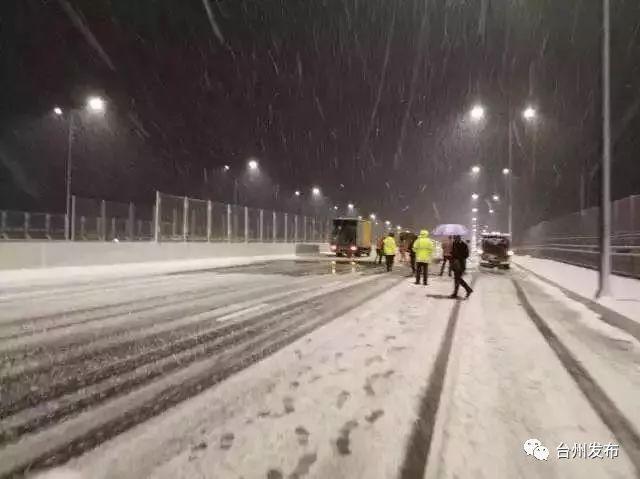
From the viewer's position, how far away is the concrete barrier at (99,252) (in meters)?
21.4

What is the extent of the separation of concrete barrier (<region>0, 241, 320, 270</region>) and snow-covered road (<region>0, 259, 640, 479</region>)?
1169 cm

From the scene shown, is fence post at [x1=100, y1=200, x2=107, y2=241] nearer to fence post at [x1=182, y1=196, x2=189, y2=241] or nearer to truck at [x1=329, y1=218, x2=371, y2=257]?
fence post at [x1=182, y1=196, x2=189, y2=241]

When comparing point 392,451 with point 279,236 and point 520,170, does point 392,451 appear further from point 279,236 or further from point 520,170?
point 520,170

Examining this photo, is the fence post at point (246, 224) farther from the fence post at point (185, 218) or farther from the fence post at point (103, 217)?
the fence post at point (103, 217)

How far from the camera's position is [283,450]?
4.02 metres

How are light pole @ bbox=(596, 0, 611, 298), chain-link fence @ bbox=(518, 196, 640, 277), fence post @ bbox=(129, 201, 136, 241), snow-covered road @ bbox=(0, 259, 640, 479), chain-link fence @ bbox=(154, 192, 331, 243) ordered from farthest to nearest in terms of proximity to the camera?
fence post @ bbox=(129, 201, 136, 241) < chain-link fence @ bbox=(154, 192, 331, 243) < chain-link fence @ bbox=(518, 196, 640, 277) < light pole @ bbox=(596, 0, 611, 298) < snow-covered road @ bbox=(0, 259, 640, 479)

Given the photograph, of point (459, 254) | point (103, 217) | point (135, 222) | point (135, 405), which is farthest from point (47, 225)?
point (135, 405)

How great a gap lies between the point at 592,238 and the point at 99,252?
21682 mm

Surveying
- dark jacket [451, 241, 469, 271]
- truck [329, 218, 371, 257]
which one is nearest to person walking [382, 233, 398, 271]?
dark jacket [451, 241, 469, 271]

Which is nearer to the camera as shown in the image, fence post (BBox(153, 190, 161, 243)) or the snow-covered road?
the snow-covered road

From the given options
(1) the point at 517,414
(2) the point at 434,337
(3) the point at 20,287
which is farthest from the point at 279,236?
(1) the point at 517,414

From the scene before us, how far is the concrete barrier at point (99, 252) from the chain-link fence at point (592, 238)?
1927 centimetres

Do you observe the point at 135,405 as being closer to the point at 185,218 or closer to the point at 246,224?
the point at 185,218

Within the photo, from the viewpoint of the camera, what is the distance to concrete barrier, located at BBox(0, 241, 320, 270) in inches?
842
